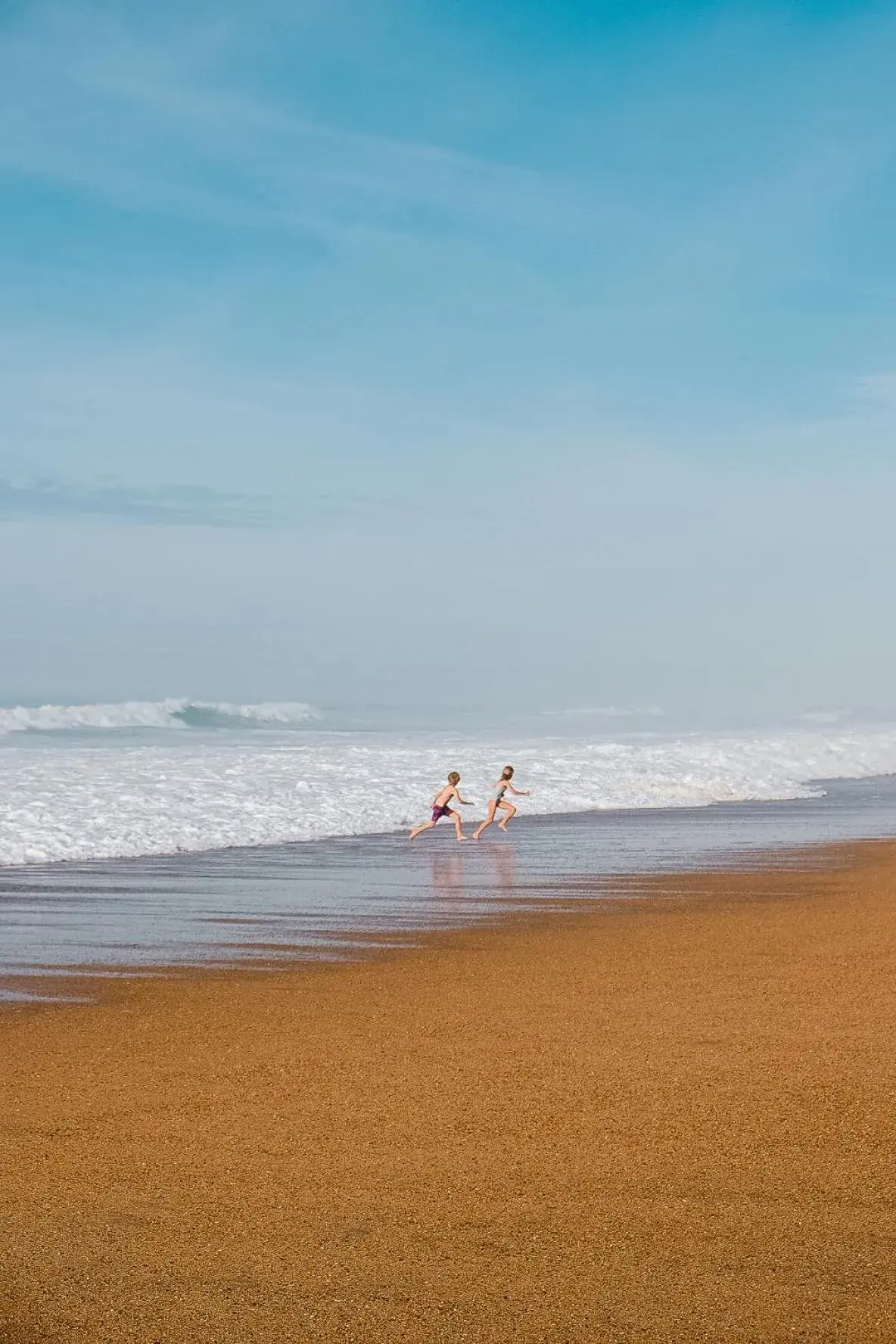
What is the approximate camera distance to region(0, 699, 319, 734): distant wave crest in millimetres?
68562

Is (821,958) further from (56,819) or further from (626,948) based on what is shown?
(56,819)

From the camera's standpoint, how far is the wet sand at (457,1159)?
361cm

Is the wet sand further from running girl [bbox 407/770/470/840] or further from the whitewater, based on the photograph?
running girl [bbox 407/770/470/840]

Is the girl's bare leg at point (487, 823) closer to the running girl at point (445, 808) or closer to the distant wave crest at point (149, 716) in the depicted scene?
the running girl at point (445, 808)

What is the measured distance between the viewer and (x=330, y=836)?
18.7 metres

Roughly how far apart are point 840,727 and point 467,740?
26.6 metres

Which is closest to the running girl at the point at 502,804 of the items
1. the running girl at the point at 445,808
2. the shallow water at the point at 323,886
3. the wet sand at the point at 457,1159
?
the shallow water at the point at 323,886

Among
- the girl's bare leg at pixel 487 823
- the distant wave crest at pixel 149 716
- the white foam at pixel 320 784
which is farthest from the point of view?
the distant wave crest at pixel 149 716

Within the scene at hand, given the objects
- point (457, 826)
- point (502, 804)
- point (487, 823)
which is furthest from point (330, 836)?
point (502, 804)

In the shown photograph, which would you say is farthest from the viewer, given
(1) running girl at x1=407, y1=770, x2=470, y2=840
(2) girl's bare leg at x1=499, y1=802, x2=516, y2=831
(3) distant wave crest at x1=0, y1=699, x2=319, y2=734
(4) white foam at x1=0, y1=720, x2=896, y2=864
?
(3) distant wave crest at x1=0, y1=699, x2=319, y2=734

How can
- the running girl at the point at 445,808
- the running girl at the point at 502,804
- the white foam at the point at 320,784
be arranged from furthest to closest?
the running girl at the point at 502,804, the running girl at the point at 445,808, the white foam at the point at 320,784

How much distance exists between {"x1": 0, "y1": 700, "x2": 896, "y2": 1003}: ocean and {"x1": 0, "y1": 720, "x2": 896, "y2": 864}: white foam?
78 mm

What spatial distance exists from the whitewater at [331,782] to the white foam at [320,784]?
1.9 inches

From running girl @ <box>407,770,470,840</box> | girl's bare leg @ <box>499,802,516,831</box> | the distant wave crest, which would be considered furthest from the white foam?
the distant wave crest
